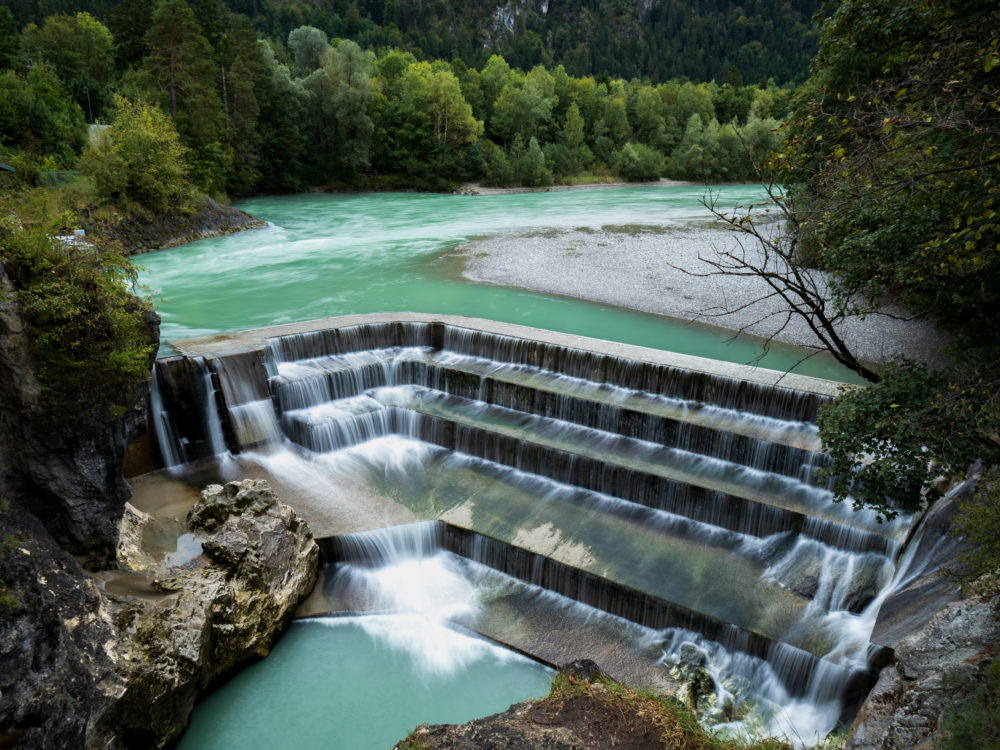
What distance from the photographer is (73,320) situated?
22.3ft

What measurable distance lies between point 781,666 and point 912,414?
10.4 ft

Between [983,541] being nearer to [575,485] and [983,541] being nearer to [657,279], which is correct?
[575,485]

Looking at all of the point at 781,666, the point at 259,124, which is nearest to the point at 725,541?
the point at 781,666

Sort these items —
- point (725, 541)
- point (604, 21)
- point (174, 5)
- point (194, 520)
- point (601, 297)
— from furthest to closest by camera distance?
point (604, 21) → point (174, 5) → point (601, 297) → point (725, 541) → point (194, 520)

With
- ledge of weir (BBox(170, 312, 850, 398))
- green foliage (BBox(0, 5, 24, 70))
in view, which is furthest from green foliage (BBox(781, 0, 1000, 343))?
green foliage (BBox(0, 5, 24, 70))

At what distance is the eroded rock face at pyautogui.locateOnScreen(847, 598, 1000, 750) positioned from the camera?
4.21m

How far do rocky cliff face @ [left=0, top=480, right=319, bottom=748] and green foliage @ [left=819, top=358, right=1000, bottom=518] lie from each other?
6703mm

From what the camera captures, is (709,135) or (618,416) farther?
(709,135)

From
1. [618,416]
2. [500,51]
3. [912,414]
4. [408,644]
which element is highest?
[500,51]

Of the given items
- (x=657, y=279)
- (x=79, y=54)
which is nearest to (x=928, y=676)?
(x=657, y=279)

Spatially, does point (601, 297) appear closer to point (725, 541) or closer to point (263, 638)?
point (725, 541)

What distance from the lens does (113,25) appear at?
158 ft

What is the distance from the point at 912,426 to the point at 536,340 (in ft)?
25.7

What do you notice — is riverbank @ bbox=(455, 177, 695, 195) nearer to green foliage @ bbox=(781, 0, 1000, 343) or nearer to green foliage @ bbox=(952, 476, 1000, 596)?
green foliage @ bbox=(781, 0, 1000, 343)
